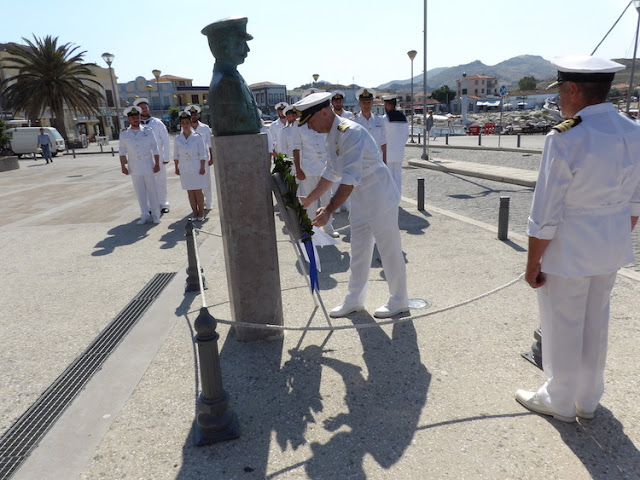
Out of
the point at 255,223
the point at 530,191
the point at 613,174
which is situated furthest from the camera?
the point at 530,191

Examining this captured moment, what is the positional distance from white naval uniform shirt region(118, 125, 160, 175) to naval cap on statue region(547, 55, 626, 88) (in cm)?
800

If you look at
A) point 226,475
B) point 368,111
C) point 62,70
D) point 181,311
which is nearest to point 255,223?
point 181,311

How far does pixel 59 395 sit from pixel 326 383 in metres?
1.89

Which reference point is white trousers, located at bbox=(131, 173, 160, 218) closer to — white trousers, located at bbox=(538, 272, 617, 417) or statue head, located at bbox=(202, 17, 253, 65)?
statue head, located at bbox=(202, 17, 253, 65)

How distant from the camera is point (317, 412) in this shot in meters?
3.04

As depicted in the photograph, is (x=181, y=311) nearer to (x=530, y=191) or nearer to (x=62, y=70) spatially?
(x=530, y=191)

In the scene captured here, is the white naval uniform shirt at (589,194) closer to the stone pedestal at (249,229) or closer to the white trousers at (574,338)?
the white trousers at (574,338)

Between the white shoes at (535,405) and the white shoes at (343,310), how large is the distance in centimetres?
177

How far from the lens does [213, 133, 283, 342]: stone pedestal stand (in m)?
3.73

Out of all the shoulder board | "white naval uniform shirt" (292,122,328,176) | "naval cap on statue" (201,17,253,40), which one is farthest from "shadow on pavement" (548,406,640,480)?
"white naval uniform shirt" (292,122,328,176)

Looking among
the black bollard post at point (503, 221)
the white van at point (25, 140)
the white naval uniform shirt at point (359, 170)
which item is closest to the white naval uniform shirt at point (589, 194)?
the white naval uniform shirt at point (359, 170)

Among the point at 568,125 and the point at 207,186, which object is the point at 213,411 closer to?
the point at 568,125

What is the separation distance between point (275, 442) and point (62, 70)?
137 ft

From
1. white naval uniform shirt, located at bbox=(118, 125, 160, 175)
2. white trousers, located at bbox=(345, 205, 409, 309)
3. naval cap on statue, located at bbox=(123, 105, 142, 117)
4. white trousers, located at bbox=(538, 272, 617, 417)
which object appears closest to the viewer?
white trousers, located at bbox=(538, 272, 617, 417)
